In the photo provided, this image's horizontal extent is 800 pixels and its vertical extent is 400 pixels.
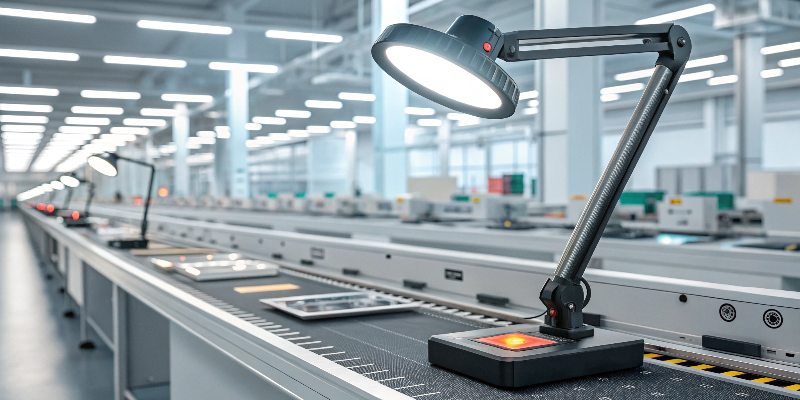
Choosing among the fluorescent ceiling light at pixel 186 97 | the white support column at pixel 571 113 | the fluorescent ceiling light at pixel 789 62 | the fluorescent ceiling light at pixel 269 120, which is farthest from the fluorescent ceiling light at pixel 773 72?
the fluorescent ceiling light at pixel 269 120

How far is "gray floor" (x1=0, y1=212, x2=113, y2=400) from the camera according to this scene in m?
3.28

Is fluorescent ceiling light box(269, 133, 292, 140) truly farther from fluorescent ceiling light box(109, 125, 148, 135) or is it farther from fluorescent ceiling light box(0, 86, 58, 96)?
fluorescent ceiling light box(0, 86, 58, 96)

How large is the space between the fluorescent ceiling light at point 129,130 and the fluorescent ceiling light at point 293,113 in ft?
18.1

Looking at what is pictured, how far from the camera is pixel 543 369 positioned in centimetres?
101

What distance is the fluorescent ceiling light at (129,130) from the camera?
19.3 meters

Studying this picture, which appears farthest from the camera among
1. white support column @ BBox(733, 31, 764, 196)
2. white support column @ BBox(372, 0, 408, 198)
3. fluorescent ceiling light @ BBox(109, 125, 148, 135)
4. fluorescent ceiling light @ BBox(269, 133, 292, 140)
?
fluorescent ceiling light @ BBox(269, 133, 292, 140)

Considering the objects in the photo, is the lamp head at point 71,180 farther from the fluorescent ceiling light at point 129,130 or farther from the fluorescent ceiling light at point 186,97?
the fluorescent ceiling light at point 129,130


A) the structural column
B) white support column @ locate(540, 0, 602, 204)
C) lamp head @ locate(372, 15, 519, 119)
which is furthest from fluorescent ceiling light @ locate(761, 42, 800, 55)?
lamp head @ locate(372, 15, 519, 119)

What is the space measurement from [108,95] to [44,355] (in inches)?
416

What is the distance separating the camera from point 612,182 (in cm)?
111

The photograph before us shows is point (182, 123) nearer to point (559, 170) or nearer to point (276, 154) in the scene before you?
point (276, 154)

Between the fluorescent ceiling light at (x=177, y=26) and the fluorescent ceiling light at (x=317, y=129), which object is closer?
the fluorescent ceiling light at (x=177, y=26)

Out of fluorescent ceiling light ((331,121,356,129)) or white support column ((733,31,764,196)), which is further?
fluorescent ceiling light ((331,121,356,129))

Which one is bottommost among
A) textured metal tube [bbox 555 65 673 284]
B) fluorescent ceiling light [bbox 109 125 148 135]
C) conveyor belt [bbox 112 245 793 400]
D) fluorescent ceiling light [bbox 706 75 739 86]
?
conveyor belt [bbox 112 245 793 400]
